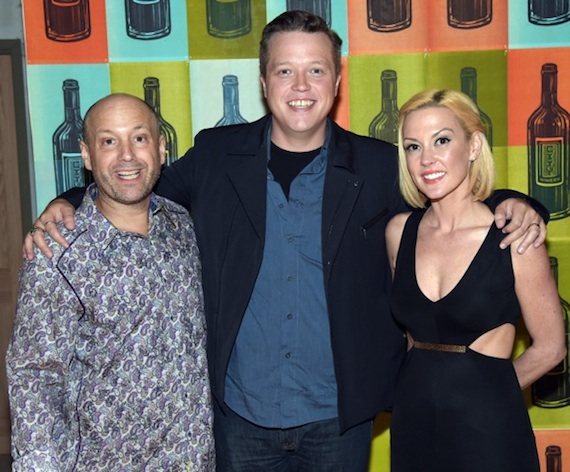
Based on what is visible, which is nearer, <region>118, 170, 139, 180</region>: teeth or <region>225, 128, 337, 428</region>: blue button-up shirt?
<region>118, 170, 139, 180</region>: teeth

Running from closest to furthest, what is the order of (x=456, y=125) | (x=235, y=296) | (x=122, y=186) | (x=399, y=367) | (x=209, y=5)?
(x=122, y=186)
(x=456, y=125)
(x=235, y=296)
(x=399, y=367)
(x=209, y=5)

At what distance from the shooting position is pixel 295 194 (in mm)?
2330

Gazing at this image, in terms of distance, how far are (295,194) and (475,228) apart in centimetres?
Result: 54

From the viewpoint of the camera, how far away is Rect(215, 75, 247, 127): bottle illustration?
3.22 m

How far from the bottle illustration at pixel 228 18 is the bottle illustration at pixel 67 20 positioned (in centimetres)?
51

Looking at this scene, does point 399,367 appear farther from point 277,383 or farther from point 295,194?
point 295,194

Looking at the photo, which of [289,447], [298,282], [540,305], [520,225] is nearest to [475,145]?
[520,225]

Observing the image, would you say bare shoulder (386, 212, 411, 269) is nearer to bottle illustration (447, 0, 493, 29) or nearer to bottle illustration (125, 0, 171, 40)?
bottle illustration (447, 0, 493, 29)

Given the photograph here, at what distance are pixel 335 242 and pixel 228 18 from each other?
4.39 feet

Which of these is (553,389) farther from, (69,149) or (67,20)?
(67,20)

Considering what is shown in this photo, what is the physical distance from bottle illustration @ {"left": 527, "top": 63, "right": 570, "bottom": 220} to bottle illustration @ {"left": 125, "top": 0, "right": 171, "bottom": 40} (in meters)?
1.58

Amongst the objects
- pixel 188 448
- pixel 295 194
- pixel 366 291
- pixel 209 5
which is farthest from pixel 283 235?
pixel 209 5

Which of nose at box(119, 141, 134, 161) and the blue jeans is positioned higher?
nose at box(119, 141, 134, 161)

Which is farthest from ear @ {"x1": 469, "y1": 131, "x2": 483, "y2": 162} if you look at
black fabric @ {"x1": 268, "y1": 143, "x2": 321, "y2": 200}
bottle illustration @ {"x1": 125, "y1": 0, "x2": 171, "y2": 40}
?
bottle illustration @ {"x1": 125, "y1": 0, "x2": 171, "y2": 40}
